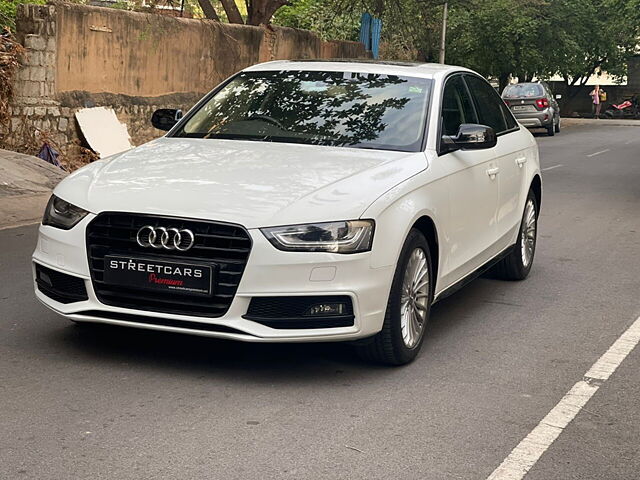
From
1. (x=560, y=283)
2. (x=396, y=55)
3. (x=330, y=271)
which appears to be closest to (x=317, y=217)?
(x=330, y=271)

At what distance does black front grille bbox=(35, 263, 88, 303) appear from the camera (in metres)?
5.77

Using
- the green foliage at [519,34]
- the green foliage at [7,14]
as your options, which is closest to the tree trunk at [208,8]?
the green foliage at [7,14]

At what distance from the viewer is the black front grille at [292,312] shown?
546cm

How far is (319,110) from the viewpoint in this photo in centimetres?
697

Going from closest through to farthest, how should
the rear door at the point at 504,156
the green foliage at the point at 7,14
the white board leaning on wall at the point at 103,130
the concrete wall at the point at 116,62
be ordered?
the rear door at the point at 504,156 < the concrete wall at the point at 116,62 < the white board leaning on wall at the point at 103,130 < the green foliage at the point at 7,14

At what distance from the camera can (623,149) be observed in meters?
27.7

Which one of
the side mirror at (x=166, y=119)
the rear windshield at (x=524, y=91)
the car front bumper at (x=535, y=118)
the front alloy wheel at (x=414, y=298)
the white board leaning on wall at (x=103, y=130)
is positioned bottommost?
the car front bumper at (x=535, y=118)

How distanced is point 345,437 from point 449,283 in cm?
218

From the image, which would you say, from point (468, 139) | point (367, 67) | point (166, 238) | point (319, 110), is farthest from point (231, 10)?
point (166, 238)

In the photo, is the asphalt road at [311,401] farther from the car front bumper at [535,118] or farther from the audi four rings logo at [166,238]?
the car front bumper at [535,118]

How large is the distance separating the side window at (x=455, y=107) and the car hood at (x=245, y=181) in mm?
700

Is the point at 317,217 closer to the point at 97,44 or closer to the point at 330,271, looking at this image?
the point at 330,271

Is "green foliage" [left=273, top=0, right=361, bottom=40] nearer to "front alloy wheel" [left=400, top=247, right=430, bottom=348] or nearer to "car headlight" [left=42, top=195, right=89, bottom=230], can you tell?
"front alloy wheel" [left=400, top=247, right=430, bottom=348]

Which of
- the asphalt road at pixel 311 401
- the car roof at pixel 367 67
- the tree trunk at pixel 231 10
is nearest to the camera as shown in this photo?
the asphalt road at pixel 311 401
